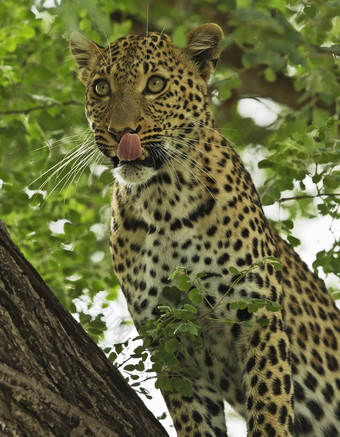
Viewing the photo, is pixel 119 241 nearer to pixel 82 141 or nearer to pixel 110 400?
pixel 82 141

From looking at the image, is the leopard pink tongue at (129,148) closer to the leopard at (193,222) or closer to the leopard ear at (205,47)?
the leopard at (193,222)

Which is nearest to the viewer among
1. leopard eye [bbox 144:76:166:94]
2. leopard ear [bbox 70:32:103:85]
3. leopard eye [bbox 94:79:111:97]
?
leopard eye [bbox 144:76:166:94]

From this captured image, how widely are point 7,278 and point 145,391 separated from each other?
135 cm

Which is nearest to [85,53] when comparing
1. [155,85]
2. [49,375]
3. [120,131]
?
[155,85]

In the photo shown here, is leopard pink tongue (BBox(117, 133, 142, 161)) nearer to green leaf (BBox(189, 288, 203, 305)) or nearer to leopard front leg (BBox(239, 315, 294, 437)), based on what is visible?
green leaf (BBox(189, 288, 203, 305))

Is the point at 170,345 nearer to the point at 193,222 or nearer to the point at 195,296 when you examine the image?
the point at 195,296

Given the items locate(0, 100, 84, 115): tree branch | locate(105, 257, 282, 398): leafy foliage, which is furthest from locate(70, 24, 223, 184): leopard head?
locate(0, 100, 84, 115): tree branch

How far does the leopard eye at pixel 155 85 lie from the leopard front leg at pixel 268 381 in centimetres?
165

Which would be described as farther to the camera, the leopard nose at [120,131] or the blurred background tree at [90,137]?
the blurred background tree at [90,137]

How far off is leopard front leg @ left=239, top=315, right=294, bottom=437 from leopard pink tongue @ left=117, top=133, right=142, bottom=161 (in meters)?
1.35

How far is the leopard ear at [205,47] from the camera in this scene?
6.07 metres

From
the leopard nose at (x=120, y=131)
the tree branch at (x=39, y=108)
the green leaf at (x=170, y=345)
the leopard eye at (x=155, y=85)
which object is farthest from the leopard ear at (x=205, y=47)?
the tree branch at (x=39, y=108)

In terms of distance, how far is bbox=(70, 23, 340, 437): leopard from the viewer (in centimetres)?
567

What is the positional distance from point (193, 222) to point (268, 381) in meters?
1.12
